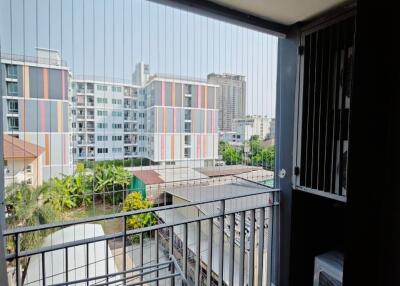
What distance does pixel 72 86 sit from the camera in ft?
4.11

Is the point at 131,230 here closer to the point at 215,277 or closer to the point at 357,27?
the point at 215,277

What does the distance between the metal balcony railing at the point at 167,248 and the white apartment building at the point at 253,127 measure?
1.38 ft

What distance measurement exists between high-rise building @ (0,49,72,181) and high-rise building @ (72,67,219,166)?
0.06m

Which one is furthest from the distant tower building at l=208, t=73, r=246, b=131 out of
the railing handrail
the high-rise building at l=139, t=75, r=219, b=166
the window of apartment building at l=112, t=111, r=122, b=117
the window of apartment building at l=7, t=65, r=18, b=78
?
the window of apartment building at l=7, t=65, r=18, b=78

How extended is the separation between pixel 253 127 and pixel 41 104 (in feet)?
4.28

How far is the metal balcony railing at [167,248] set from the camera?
1297 mm

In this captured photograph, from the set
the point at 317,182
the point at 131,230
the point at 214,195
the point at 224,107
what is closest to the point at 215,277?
the point at 214,195

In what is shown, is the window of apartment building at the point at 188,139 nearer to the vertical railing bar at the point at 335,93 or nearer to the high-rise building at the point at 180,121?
the high-rise building at the point at 180,121

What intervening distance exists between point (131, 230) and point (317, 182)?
3.96 feet

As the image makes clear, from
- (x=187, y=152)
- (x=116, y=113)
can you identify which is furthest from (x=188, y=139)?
(x=116, y=113)

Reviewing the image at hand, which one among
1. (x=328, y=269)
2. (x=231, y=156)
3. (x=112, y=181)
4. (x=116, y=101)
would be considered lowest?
(x=328, y=269)

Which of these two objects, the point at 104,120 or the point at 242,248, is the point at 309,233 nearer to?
the point at 242,248

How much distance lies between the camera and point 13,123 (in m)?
1.16

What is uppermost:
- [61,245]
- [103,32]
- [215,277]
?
[103,32]
